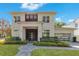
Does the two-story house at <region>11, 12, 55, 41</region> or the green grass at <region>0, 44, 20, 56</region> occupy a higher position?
the two-story house at <region>11, 12, 55, 41</region>

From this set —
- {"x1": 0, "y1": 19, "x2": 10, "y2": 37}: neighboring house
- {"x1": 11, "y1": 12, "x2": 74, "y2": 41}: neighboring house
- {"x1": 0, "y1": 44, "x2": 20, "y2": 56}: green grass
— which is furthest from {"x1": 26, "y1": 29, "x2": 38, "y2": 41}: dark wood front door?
{"x1": 0, "y1": 19, "x2": 10, "y2": 37}: neighboring house

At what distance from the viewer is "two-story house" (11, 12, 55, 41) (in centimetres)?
2803

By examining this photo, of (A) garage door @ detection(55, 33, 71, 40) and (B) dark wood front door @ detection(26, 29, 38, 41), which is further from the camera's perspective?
(A) garage door @ detection(55, 33, 71, 40)

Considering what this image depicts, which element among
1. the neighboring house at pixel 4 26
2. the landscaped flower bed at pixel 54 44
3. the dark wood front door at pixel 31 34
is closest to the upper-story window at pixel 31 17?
the dark wood front door at pixel 31 34

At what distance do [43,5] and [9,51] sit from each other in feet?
6.58

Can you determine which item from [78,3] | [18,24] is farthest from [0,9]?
[78,3]

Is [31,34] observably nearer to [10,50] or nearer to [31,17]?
[31,17]

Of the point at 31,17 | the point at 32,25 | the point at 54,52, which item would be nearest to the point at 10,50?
the point at 32,25

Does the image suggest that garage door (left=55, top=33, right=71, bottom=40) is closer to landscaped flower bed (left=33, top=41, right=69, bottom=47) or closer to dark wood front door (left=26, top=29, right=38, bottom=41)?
landscaped flower bed (left=33, top=41, right=69, bottom=47)

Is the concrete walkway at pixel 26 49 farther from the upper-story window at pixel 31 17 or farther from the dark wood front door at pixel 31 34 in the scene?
the upper-story window at pixel 31 17

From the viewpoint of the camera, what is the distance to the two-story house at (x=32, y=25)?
1104 inches

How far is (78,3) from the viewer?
2775cm

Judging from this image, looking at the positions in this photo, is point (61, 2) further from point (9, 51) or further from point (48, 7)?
point (9, 51)

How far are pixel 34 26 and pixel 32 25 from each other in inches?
3.2
